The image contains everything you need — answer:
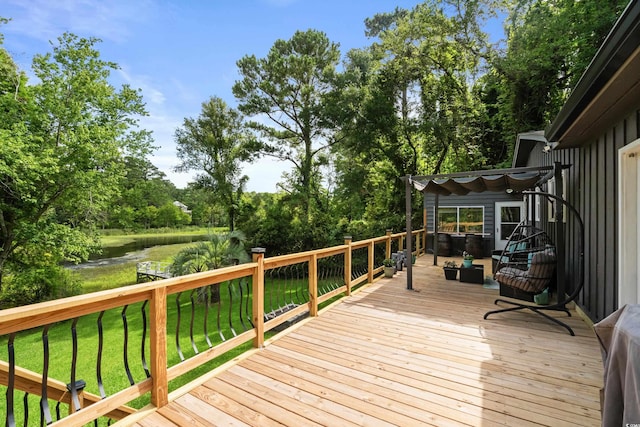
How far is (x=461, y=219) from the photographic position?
10.6 meters

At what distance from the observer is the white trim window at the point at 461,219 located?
10.3 metres

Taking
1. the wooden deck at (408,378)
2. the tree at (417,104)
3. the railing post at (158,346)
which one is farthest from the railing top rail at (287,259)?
the tree at (417,104)

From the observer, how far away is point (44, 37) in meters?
9.87

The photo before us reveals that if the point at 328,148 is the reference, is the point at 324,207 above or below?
below

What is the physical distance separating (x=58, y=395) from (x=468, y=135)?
14847 millimetres

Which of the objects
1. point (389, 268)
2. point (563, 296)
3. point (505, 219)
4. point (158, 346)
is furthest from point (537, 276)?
point (505, 219)

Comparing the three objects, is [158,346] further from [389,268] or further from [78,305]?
[389,268]

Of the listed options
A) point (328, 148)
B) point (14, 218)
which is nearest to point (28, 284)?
point (14, 218)

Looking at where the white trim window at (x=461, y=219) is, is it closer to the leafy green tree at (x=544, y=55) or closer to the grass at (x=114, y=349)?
the leafy green tree at (x=544, y=55)

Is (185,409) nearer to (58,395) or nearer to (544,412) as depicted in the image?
(58,395)

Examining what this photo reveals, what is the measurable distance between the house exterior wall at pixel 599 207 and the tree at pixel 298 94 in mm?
11452

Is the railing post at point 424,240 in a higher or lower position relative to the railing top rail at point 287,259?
lower

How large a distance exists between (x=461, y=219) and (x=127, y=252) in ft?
81.3

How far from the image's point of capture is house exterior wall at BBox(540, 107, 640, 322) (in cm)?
283
